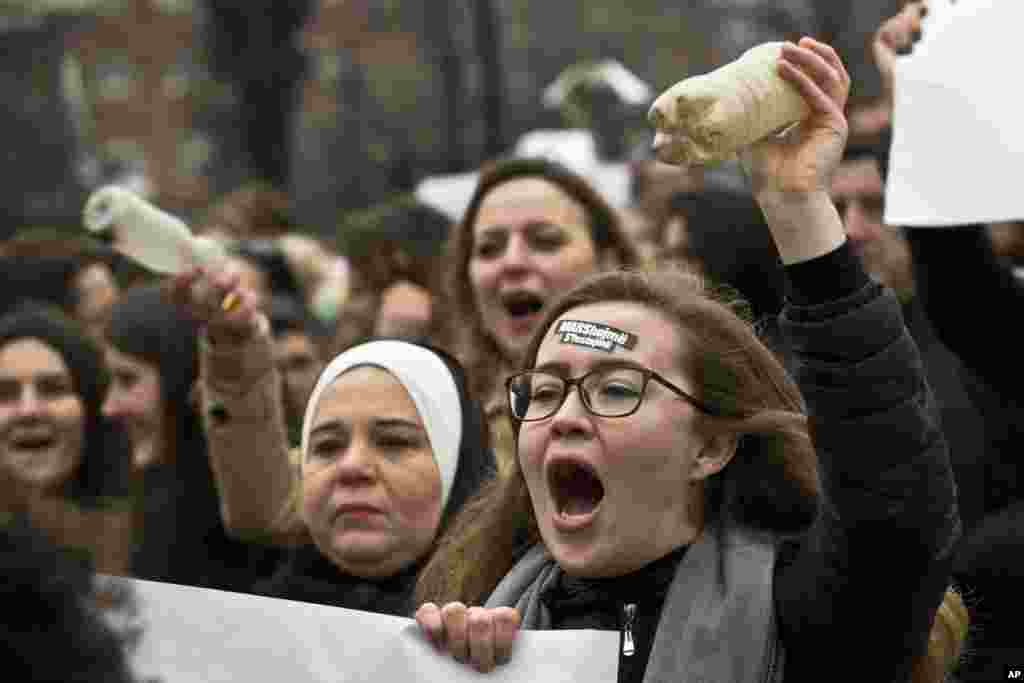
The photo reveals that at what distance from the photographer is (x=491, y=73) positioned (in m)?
8.92

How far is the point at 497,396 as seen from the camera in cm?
475

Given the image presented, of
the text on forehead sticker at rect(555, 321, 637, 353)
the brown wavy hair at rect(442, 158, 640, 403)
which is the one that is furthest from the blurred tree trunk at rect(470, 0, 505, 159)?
the text on forehead sticker at rect(555, 321, 637, 353)

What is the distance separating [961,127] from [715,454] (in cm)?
85

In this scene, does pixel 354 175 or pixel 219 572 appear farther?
pixel 354 175

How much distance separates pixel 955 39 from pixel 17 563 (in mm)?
2165

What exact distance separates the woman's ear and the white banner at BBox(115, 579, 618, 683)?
364mm

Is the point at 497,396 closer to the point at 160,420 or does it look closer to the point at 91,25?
the point at 160,420

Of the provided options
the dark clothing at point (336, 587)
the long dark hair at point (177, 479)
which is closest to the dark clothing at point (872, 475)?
the dark clothing at point (336, 587)

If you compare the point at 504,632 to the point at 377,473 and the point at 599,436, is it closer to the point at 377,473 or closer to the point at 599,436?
the point at 599,436

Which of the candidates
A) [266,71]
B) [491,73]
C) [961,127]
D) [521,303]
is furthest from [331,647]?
[266,71]

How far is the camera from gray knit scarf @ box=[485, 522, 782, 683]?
2766 millimetres

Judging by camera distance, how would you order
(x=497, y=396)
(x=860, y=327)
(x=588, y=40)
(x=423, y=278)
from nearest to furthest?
(x=860, y=327) → (x=497, y=396) → (x=423, y=278) → (x=588, y=40)

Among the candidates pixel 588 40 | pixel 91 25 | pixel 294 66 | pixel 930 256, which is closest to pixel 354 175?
pixel 294 66

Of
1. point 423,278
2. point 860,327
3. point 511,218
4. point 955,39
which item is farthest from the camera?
point 423,278
